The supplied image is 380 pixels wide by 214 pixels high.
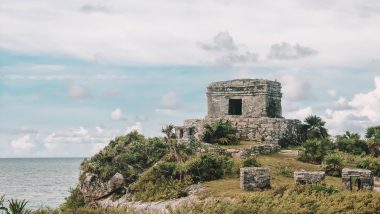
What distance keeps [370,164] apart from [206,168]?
860 cm

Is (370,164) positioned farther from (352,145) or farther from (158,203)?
(158,203)

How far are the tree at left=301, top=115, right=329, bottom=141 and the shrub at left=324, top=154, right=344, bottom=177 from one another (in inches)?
302

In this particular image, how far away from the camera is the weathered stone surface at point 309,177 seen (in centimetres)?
2316

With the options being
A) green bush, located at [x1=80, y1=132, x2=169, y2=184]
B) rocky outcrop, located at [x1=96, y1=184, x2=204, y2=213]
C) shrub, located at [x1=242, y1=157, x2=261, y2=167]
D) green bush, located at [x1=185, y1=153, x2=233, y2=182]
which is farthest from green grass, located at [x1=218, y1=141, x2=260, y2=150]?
rocky outcrop, located at [x1=96, y1=184, x2=204, y2=213]

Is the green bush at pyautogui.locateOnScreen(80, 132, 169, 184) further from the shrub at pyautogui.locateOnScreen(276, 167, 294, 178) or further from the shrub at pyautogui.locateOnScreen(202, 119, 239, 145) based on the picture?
the shrub at pyautogui.locateOnScreen(276, 167, 294, 178)

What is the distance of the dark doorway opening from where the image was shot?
37500 mm

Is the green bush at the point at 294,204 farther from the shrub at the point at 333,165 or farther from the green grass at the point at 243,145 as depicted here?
the green grass at the point at 243,145

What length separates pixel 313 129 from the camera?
37.0m

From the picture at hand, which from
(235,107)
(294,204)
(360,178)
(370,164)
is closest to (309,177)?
(360,178)

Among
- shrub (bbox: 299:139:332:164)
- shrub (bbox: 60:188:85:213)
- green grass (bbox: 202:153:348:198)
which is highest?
shrub (bbox: 299:139:332:164)

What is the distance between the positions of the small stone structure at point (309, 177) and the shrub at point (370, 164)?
746cm

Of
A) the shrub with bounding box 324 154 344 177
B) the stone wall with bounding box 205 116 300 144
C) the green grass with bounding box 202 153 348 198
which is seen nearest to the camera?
the green grass with bounding box 202 153 348 198

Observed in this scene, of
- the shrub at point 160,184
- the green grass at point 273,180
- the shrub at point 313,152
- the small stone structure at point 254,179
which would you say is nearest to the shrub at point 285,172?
the green grass at point 273,180

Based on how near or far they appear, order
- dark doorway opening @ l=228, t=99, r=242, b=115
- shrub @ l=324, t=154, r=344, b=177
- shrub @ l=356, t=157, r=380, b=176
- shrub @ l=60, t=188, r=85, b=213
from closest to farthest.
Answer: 1. shrub @ l=324, t=154, r=344, b=177
2. shrub @ l=60, t=188, r=85, b=213
3. shrub @ l=356, t=157, r=380, b=176
4. dark doorway opening @ l=228, t=99, r=242, b=115
